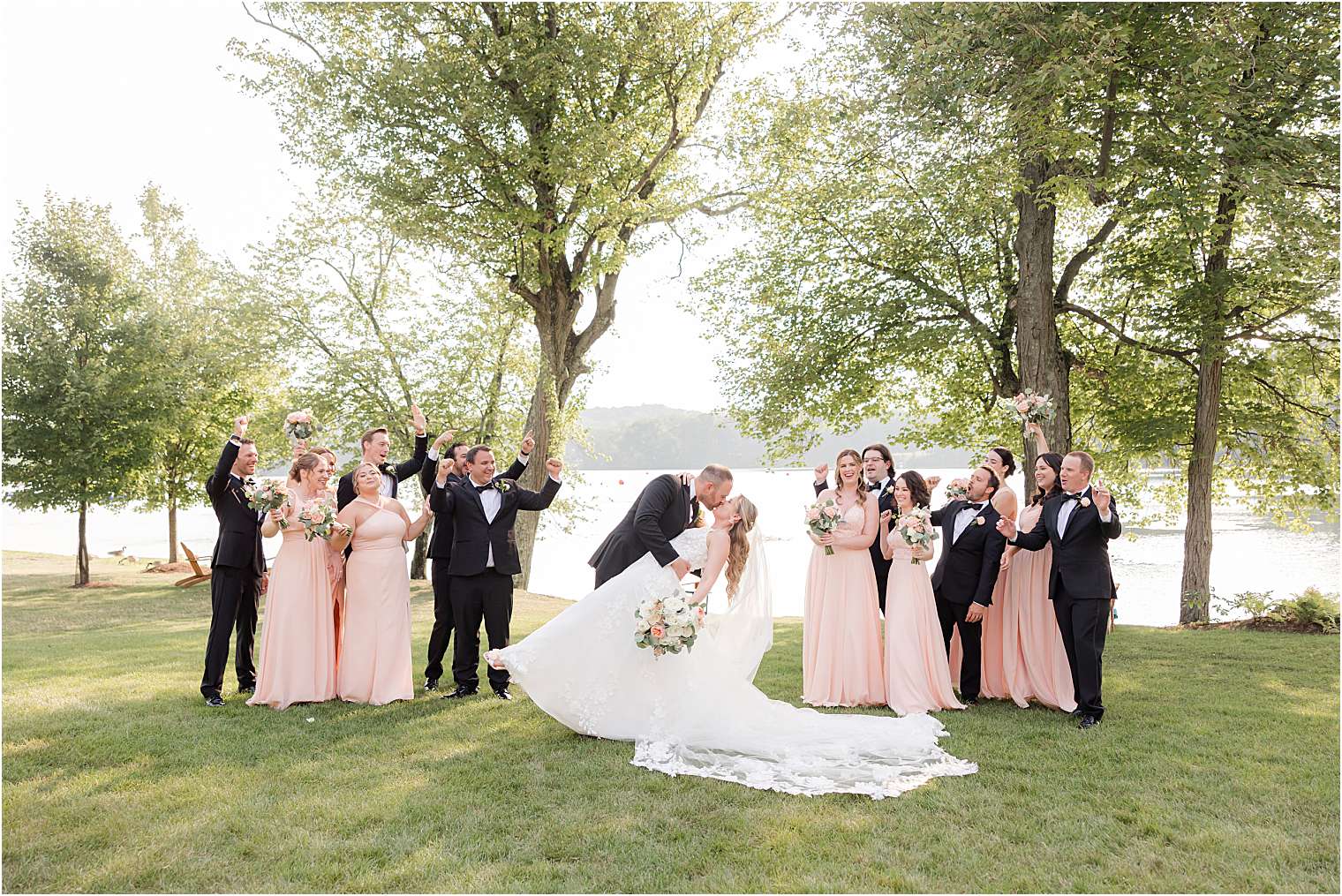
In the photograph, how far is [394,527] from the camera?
7895 mm

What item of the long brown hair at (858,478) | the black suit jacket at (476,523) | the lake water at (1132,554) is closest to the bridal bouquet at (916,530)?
the long brown hair at (858,478)

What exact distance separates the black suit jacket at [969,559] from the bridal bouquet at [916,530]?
61 cm

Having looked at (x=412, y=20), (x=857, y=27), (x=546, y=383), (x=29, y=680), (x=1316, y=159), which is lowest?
(x=29, y=680)

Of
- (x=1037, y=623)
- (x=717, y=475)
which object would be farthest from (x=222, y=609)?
(x=1037, y=623)

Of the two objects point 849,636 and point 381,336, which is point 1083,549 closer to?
point 849,636

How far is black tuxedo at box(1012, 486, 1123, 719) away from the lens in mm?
7121

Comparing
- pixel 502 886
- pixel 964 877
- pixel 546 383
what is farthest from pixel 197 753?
pixel 546 383

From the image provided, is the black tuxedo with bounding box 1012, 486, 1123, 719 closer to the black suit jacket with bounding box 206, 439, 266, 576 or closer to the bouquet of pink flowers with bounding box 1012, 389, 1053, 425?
the bouquet of pink flowers with bounding box 1012, 389, 1053, 425

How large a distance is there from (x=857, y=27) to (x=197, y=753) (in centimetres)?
1343

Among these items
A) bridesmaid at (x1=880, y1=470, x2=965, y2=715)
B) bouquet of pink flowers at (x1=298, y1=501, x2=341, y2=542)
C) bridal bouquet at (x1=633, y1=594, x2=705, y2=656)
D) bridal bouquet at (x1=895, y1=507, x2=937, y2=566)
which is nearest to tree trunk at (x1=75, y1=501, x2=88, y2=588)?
bouquet of pink flowers at (x1=298, y1=501, x2=341, y2=542)

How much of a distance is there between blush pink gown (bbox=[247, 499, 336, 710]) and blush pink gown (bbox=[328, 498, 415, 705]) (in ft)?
0.62

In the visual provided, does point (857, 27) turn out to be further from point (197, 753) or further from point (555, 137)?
point (197, 753)

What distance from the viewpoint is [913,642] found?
7633 mm

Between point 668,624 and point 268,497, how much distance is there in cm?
369
